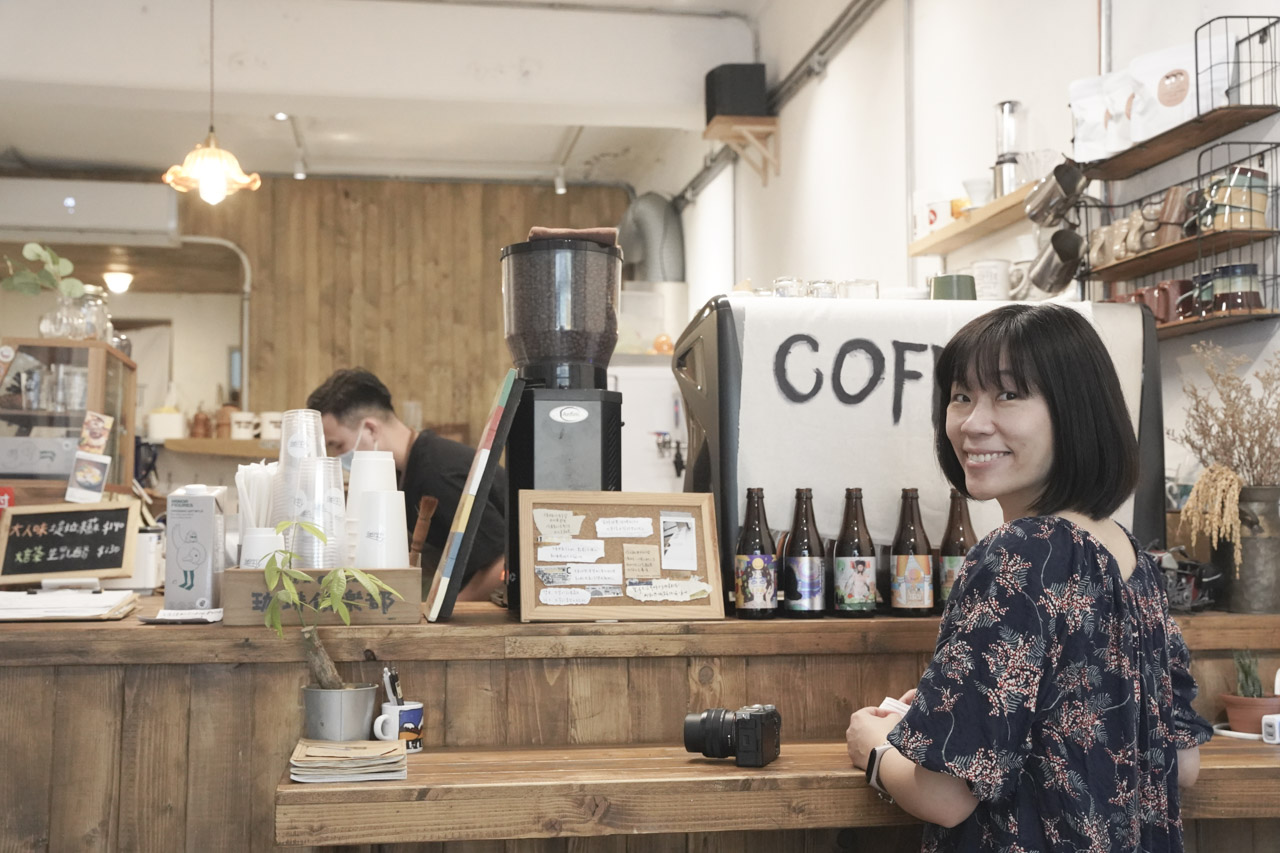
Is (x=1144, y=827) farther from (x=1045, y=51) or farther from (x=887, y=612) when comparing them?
(x=1045, y=51)

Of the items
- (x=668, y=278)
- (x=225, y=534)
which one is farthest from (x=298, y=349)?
(x=225, y=534)

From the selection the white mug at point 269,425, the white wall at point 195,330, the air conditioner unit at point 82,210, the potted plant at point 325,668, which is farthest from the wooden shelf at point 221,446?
the potted plant at point 325,668

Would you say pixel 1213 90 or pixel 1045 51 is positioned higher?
pixel 1045 51

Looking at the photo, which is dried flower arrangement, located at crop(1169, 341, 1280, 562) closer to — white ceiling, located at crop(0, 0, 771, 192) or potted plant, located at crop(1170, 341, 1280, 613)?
potted plant, located at crop(1170, 341, 1280, 613)

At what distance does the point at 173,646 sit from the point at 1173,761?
147cm

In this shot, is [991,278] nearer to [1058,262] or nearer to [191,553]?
[1058,262]

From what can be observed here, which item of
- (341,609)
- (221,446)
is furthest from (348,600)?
(221,446)

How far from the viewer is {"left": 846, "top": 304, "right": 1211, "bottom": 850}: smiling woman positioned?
1.43 meters

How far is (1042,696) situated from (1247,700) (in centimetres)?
84

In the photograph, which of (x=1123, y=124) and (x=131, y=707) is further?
(x=1123, y=124)

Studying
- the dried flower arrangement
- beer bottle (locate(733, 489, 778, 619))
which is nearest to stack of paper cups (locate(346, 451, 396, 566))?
beer bottle (locate(733, 489, 778, 619))

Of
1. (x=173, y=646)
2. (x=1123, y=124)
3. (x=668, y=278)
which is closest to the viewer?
(x=173, y=646)

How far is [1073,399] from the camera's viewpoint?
1.53 metres

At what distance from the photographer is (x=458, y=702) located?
196 cm
